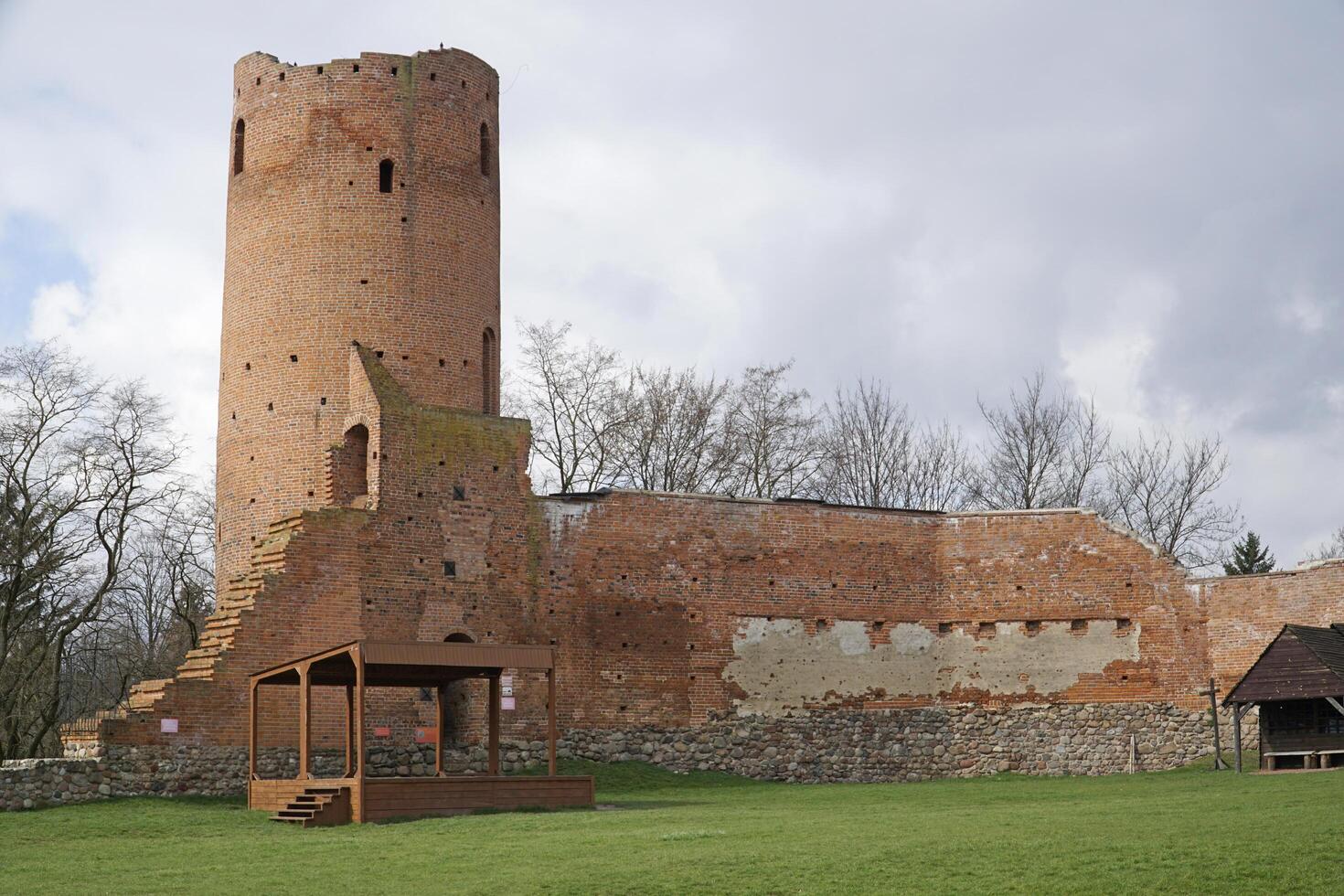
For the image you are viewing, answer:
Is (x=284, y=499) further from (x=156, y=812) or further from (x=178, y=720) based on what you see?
(x=156, y=812)

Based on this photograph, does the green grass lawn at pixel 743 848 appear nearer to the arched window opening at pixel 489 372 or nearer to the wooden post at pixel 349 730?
the wooden post at pixel 349 730

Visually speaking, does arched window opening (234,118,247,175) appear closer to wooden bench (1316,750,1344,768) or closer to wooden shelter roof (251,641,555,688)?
wooden shelter roof (251,641,555,688)

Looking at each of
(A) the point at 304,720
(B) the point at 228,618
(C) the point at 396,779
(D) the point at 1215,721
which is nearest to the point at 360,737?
(C) the point at 396,779

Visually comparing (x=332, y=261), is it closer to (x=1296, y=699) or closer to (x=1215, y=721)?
(x=1215, y=721)

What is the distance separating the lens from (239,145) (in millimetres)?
30969

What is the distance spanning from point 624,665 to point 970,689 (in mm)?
6890

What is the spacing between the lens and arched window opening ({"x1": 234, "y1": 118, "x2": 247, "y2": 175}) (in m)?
30.8

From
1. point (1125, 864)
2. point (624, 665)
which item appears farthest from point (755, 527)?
point (1125, 864)

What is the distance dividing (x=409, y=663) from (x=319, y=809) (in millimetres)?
2179

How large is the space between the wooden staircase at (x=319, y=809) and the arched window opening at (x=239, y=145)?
12.8 m

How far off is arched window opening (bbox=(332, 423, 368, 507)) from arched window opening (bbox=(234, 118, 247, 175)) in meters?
5.64

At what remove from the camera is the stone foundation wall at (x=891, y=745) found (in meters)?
28.3

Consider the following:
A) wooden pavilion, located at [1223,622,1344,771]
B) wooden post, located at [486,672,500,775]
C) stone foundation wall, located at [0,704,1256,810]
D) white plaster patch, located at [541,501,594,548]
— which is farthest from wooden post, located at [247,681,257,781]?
wooden pavilion, located at [1223,622,1344,771]

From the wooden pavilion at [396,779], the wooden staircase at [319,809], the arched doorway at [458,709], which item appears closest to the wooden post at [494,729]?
the wooden pavilion at [396,779]
